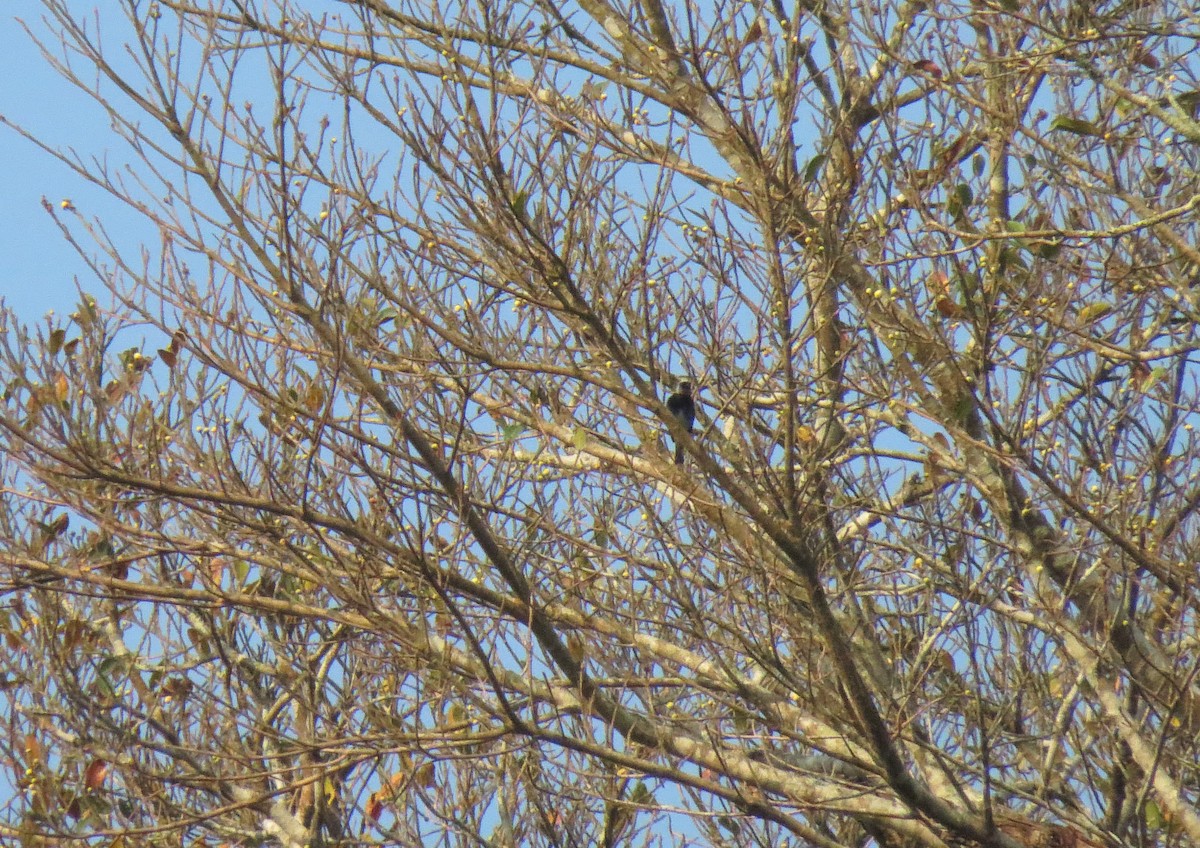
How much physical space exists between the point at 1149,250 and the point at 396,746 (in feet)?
12.4

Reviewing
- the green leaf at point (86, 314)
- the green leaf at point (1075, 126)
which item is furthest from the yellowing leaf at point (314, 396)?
the green leaf at point (1075, 126)

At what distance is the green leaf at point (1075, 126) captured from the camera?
499cm

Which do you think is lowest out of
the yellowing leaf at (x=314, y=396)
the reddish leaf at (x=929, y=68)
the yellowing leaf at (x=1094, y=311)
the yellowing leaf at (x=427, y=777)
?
the yellowing leaf at (x=427, y=777)

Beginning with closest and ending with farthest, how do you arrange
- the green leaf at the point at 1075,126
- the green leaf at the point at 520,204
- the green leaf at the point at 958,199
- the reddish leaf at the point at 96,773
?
the green leaf at the point at 520,204 < the green leaf at the point at 1075,126 < the green leaf at the point at 958,199 < the reddish leaf at the point at 96,773

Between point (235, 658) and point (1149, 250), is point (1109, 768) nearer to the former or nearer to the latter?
point (1149, 250)

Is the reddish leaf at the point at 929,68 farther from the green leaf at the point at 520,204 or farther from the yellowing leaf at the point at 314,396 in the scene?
the yellowing leaf at the point at 314,396

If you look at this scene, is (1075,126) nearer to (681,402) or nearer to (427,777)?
(681,402)

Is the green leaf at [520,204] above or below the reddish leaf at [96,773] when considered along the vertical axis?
above

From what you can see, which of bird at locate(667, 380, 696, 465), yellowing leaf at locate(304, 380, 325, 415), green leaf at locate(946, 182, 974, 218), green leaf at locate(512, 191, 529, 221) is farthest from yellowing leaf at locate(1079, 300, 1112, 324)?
yellowing leaf at locate(304, 380, 325, 415)

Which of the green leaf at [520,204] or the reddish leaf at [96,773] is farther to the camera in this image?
the reddish leaf at [96,773]

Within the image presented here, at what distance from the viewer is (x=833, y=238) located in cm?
450

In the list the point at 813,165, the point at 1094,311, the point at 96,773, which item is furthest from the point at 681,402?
the point at 96,773

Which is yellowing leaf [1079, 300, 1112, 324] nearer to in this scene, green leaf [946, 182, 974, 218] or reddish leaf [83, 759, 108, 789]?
green leaf [946, 182, 974, 218]

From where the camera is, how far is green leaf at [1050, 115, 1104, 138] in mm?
4992
